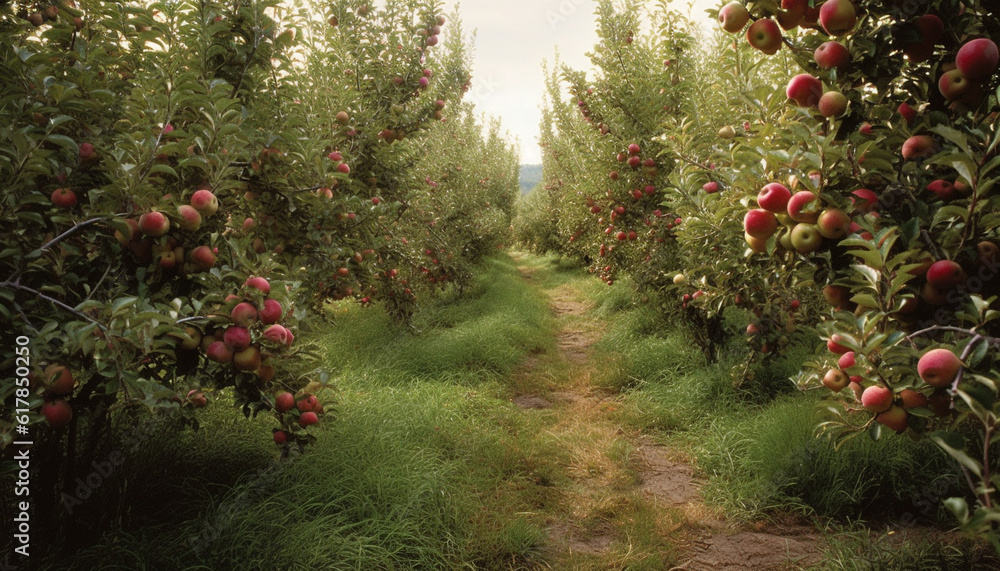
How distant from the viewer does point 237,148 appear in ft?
Result: 7.38

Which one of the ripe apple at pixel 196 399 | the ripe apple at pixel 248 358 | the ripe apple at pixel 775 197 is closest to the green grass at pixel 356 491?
the ripe apple at pixel 196 399

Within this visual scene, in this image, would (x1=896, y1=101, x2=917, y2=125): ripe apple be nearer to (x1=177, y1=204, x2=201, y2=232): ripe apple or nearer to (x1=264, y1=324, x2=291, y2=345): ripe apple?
(x1=264, y1=324, x2=291, y2=345): ripe apple

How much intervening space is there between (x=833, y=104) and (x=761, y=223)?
42 cm

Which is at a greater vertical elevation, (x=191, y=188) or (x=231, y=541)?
(x=191, y=188)

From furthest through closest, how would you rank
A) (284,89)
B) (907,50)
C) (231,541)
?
(284,89)
(231,541)
(907,50)

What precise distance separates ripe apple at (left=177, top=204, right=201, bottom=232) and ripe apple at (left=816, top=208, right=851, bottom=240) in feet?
7.49

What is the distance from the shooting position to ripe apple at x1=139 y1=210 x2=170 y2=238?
1.89 m

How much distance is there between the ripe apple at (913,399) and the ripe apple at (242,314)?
226 cm

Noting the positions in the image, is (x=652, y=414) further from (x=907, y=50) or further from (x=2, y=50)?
(x=2, y=50)

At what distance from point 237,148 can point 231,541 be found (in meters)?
1.78

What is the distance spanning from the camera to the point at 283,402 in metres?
2.32

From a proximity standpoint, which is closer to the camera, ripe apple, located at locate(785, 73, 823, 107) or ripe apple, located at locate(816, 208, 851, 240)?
ripe apple, located at locate(816, 208, 851, 240)

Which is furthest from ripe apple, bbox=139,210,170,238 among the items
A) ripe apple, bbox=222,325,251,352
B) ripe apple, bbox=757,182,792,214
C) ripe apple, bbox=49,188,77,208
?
ripe apple, bbox=757,182,792,214

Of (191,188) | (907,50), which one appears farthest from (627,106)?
(191,188)
